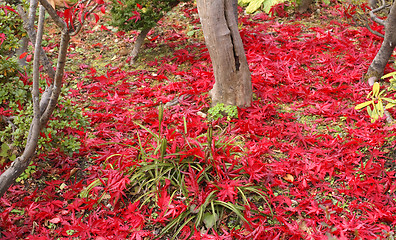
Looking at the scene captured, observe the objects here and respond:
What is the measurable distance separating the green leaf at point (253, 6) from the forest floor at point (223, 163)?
4.57ft

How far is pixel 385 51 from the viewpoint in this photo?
3836 mm

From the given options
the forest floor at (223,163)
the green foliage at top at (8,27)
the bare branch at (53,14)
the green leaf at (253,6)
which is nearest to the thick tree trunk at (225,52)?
the forest floor at (223,163)

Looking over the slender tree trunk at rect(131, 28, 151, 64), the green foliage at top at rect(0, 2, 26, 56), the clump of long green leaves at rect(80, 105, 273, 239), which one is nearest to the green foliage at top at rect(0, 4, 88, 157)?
the green foliage at top at rect(0, 2, 26, 56)

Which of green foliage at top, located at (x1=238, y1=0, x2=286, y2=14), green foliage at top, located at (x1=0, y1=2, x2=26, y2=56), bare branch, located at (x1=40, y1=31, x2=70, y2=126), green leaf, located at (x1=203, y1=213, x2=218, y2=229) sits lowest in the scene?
green leaf, located at (x1=203, y1=213, x2=218, y2=229)

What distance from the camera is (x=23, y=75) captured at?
3121mm

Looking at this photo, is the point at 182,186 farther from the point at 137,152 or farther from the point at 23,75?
the point at 23,75

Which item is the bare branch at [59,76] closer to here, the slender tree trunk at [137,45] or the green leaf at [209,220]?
the green leaf at [209,220]

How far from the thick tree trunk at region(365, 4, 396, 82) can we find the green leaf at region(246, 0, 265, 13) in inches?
92.0

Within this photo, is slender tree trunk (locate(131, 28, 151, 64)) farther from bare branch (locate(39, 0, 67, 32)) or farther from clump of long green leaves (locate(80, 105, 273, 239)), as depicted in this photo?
bare branch (locate(39, 0, 67, 32))

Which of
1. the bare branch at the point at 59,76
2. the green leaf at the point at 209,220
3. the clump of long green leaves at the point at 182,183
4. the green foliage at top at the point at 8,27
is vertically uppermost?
the green foliage at top at the point at 8,27

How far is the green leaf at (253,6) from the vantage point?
5.77m

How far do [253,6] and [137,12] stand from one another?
2255 millimetres

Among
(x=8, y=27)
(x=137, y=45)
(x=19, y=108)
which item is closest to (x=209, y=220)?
(x=19, y=108)

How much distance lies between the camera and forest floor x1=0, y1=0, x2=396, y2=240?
2582 mm
